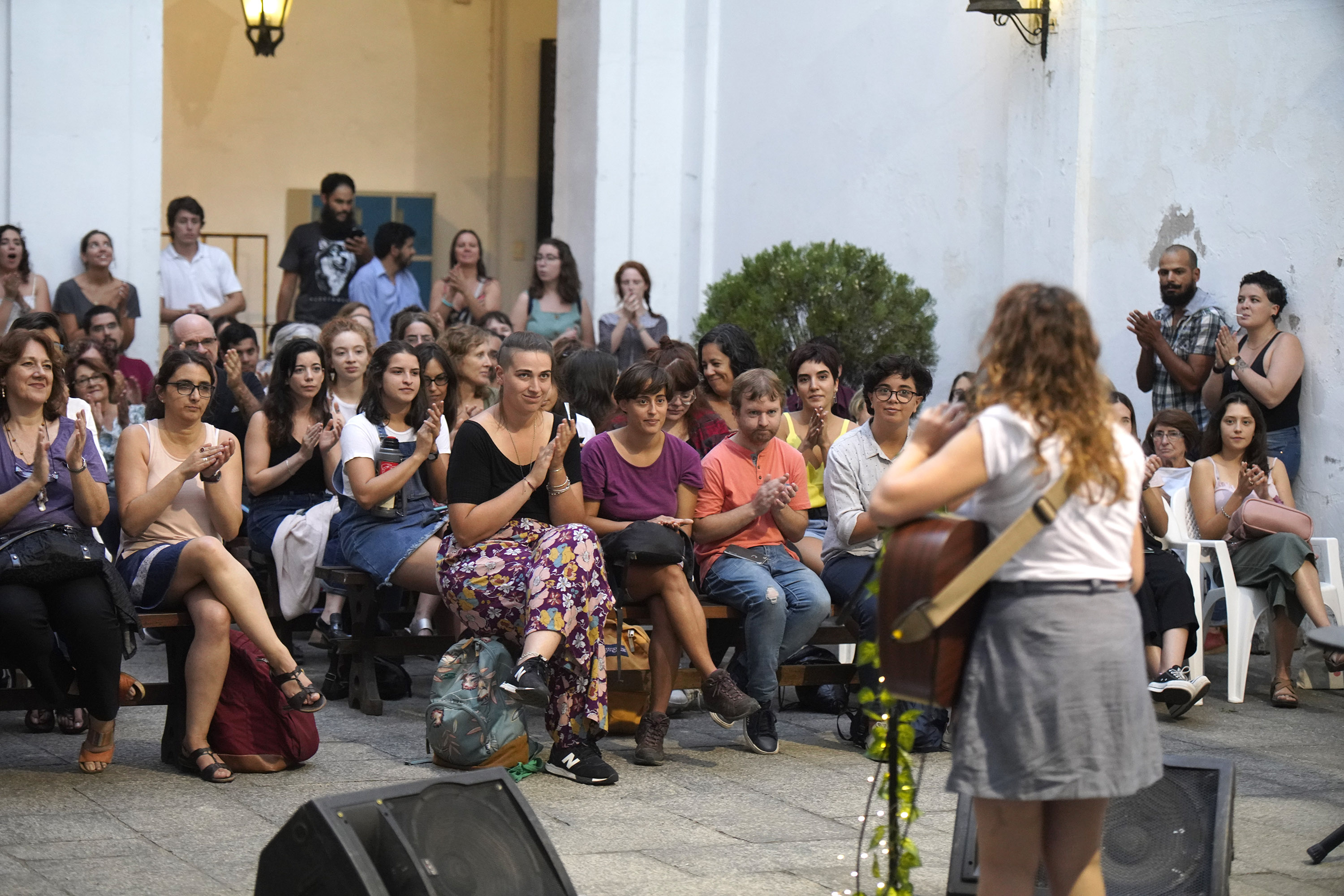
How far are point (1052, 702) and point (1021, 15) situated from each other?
7.27m

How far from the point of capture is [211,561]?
556 cm

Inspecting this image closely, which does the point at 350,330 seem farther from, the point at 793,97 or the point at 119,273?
the point at 793,97

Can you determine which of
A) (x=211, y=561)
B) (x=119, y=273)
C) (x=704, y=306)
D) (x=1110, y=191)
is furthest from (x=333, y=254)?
(x=211, y=561)

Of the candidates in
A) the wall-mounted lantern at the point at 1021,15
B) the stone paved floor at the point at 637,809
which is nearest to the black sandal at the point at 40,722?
the stone paved floor at the point at 637,809

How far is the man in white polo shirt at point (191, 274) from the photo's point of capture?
10.8 m

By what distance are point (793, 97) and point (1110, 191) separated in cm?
277

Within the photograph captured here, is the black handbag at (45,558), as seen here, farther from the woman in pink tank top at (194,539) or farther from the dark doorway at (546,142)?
the dark doorway at (546,142)

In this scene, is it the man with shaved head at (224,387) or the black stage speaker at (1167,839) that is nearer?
the black stage speaker at (1167,839)

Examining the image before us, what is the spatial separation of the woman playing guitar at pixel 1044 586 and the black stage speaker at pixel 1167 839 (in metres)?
0.83

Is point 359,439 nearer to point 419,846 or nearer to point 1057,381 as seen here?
point 419,846

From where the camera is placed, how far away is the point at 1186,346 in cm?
887

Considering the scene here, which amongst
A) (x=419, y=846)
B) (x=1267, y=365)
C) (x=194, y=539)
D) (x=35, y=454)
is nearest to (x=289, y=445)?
(x=194, y=539)

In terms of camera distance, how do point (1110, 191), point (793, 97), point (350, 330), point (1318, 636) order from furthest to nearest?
point (793, 97) → point (1110, 191) → point (350, 330) → point (1318, 636)

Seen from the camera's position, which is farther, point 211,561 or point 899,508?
point 211,561
